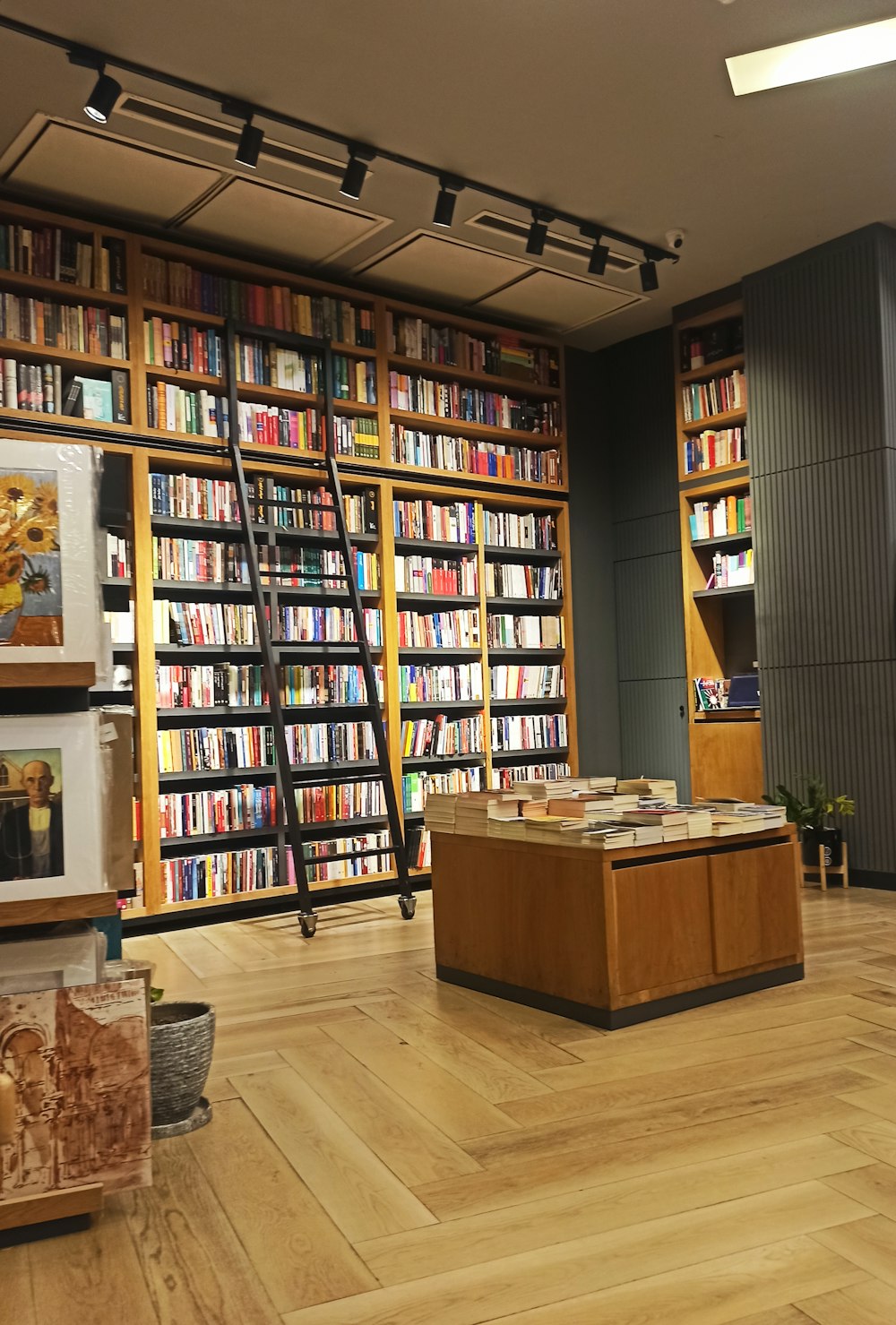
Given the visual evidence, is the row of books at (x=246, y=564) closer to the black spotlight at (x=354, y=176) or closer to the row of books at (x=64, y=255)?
the row of books at (x=64, y=255)

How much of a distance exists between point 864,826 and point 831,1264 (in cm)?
402

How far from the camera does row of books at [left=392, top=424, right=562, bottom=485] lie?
6.11m

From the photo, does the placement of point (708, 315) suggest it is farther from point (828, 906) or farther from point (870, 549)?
point (828, 906)

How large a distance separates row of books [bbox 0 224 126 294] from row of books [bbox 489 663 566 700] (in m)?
3.00

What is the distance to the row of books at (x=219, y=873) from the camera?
5.04m

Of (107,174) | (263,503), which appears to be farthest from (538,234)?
(107,174)

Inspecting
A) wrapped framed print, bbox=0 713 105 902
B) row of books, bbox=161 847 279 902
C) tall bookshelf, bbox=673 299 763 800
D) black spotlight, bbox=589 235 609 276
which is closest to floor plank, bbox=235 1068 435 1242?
wrapped framed print, bbox=0 713 105 902

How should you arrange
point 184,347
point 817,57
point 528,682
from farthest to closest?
1. point 528,682
2. point 184,347
3. point 817,57

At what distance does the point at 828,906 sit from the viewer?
5.03 meters

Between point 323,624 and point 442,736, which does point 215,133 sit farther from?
point 442,736

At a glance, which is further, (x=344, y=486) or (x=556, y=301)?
(x=556, y=301)

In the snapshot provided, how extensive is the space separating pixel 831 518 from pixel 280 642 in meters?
2.98

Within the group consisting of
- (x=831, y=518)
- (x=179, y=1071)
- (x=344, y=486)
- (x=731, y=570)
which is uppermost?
(x=344, y=486)

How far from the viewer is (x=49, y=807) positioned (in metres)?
1.99
